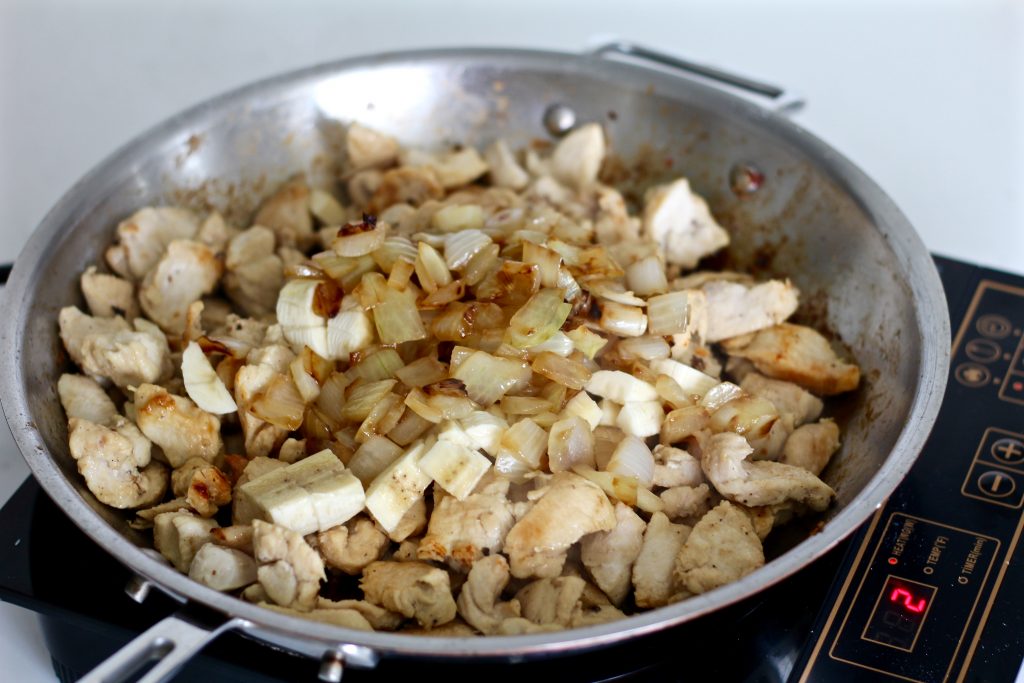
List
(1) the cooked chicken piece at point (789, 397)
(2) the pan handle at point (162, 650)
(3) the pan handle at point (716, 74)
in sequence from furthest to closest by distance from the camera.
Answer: (3) the pan handle at point (716, 74), (1) the cooked chicken piece at point (789, 397), (2) the pan handle at point (162, 650)

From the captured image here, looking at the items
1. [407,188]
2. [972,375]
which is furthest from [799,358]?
[407,188]

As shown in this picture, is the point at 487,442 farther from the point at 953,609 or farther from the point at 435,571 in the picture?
the point at 953,609

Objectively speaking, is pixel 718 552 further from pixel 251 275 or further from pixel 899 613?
pixel 251 275

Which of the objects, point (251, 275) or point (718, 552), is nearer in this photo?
point (718, 552)

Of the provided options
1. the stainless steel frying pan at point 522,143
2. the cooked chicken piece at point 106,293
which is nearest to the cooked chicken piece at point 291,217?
the stainless steel frying pan at point 522,143

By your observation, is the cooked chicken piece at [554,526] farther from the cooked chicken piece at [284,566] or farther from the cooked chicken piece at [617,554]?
the cooked chicken piece at [284,566]
